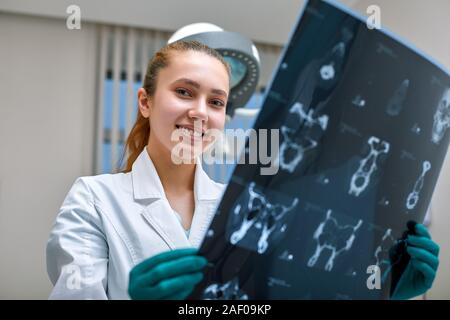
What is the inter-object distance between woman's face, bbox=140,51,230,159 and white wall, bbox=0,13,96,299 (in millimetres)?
2237

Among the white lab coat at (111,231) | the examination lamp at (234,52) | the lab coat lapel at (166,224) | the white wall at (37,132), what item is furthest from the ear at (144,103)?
the white wall at (37,132)

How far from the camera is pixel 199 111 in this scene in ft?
3.19

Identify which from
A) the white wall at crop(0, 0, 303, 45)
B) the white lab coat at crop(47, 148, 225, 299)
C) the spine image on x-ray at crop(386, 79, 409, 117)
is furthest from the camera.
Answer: the white wall at crop(0, 0, 303, 45)

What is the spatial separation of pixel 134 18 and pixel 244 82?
1.50 m

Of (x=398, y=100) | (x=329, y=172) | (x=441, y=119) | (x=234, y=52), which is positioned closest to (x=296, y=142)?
(x=329, y=172)

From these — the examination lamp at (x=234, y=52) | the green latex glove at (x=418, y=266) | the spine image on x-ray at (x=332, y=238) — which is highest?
the examination lamp at (x=234, y=52)

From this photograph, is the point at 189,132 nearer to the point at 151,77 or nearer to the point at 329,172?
the point at 151,77

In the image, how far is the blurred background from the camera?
2.98 metres

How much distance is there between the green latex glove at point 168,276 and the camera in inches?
25.8

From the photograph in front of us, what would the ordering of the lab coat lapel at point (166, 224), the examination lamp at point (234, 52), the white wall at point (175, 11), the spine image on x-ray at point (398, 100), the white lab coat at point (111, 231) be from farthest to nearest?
the white wall at point (175, 11), the examination lamp at point (234, 52), the lab coat lapel at point (166, 224), the white lab coat at point (111, 231), the spine image on x-ray at point (398, 100)

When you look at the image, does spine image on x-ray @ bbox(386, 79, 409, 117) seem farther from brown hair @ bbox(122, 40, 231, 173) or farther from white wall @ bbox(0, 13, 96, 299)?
white wall @ bbox(0, 13, 96, 299)

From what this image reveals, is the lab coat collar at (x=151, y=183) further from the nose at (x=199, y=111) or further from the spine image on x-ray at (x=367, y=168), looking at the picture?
the spine image on x-ray at (x=367, y=168)

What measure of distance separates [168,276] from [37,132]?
2.65 m

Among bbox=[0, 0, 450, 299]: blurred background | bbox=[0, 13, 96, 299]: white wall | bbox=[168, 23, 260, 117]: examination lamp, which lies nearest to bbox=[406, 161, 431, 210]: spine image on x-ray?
bbox=[168, 23, 260, 117]: examination lamp
